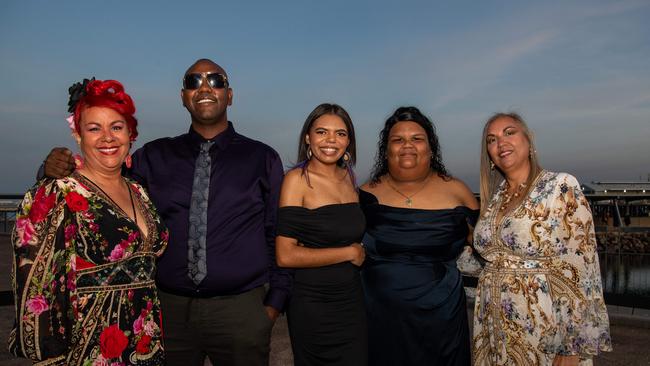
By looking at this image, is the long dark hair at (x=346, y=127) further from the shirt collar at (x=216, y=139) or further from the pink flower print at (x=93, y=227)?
the pink flower print at (x=93, y=227)

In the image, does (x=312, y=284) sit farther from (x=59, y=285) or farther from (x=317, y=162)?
(x=59, y=285)

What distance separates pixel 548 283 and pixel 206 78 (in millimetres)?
2813

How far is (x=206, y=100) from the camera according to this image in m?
3.45

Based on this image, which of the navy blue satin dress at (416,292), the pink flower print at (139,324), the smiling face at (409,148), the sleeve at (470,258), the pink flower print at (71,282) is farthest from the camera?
the sleeve at (470,258)

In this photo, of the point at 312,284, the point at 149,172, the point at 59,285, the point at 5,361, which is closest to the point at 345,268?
the point at 312,284

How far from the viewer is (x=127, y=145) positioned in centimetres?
286

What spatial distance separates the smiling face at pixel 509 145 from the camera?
3.49 meters

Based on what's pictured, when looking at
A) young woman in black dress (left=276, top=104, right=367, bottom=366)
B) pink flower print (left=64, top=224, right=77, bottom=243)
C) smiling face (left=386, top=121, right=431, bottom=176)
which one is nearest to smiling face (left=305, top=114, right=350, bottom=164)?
young woman in black dress (left=276, top=104, right=367, bottom=366)

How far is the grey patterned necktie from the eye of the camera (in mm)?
3162

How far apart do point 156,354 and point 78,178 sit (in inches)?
43.9

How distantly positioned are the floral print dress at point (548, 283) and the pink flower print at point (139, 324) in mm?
2316

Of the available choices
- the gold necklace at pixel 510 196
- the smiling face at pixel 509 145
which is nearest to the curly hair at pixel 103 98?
the smiling face at pixel 509 145

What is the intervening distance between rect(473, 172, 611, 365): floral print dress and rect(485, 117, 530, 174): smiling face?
238 mm

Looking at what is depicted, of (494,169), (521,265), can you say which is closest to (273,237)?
(521,265)
